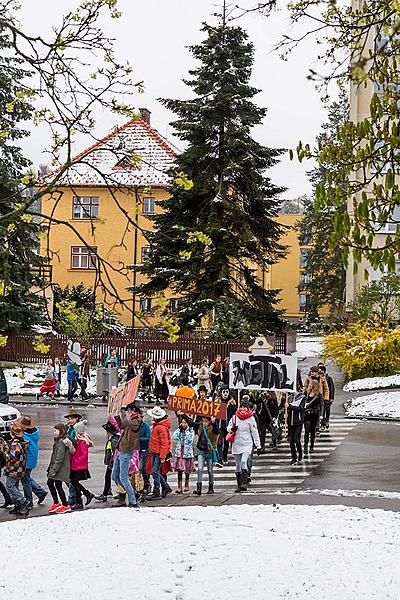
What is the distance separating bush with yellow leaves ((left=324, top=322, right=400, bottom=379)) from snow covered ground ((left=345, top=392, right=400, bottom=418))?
14.5ft

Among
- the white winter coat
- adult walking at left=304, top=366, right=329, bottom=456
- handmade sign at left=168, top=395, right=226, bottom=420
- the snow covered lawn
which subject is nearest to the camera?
the snow covered lawn

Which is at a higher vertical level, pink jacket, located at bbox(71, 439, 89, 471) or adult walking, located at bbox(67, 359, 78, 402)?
adult walking, located at bbox(67, 359, 78, 402)

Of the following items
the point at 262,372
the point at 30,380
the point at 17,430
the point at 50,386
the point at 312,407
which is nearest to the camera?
the point at 17,430

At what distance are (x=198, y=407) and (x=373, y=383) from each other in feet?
65.1

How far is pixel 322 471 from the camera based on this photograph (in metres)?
20.2

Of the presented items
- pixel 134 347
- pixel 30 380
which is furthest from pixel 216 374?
pixel 134 347

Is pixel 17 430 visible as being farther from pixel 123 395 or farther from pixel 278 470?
pixel 278 470

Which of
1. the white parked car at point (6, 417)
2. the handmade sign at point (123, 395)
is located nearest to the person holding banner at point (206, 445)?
the handmade sign at point (123, 395)

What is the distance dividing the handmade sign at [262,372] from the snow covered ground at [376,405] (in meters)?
7.87

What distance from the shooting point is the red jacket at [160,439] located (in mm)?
17156

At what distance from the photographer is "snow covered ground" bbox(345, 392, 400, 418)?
30602 millimetres

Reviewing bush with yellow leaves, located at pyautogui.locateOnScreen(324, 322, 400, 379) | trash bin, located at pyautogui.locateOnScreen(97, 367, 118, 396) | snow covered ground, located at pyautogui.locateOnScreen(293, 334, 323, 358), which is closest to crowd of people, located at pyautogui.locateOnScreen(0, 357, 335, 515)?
trash bin, located at pyautogui.locateOnScreen(97, 367, 118, 396)

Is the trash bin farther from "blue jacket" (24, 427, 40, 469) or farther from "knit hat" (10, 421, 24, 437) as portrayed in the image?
"knit hat" (10, 421, 24, 437)

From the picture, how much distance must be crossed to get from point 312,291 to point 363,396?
123ft
